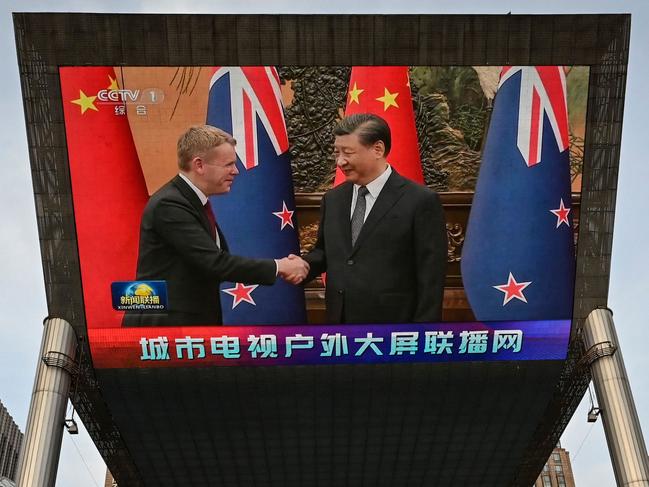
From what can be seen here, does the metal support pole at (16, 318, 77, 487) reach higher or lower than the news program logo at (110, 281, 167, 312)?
lower

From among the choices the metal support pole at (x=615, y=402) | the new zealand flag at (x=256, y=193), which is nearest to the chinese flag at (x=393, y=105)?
the new zealand flag at (x=256, y=193)

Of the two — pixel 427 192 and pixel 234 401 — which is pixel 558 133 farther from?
pixel 234 401

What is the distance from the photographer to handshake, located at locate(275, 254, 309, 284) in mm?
31188

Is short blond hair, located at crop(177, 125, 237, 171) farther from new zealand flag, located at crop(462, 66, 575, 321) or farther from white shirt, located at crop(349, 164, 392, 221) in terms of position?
new zealand flag, located at crop(462, 66, 575, 321)

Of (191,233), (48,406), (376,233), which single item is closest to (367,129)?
(376,233)

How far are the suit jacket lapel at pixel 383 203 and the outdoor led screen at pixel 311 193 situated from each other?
0.05 metres

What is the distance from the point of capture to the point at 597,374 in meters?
31.5

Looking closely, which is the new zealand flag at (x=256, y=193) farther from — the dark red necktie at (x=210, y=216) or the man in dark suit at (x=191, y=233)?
the man in dark suit at (x=191, y=233)

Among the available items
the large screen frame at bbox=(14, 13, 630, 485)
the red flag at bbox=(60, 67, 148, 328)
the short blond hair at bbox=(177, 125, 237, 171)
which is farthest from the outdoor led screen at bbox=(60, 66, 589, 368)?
the large screen frame at bbox=(14, 13, 630, 485)

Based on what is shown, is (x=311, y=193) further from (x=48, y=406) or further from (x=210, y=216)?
(x=48, y=406)

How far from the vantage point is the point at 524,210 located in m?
31.4

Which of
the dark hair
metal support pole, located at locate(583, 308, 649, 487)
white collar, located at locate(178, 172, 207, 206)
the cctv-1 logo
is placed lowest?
metal support pole, located at locate(583, 308, 649, 487)

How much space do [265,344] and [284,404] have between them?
11.5ft

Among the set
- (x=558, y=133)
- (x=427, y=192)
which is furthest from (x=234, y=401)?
(x=558, y=133)
